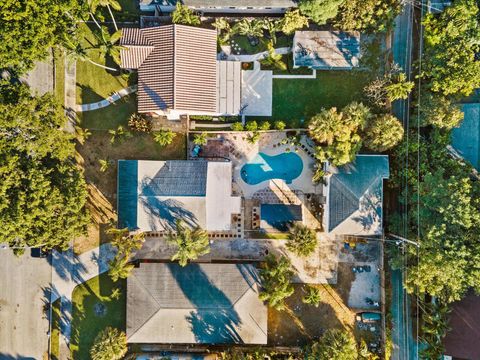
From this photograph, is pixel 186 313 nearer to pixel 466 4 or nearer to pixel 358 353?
pixel 358 353

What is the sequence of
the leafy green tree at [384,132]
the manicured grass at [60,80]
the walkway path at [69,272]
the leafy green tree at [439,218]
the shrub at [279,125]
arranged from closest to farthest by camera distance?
the leafy green tree at [439,218]
the leafy green tree at [384,132]
the shrub at [279,125]
the walkway path at [69,272]
the manicured grass at [60,80]

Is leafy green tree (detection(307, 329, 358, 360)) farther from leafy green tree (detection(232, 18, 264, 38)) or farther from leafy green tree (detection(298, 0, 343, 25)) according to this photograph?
leafy green tree (detection(232, 18, 264, 38))

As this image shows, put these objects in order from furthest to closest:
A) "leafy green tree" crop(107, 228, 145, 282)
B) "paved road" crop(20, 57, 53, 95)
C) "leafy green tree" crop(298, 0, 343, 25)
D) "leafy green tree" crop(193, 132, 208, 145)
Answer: "paved road" crop(20, 57, 53, 95)
"leafy green tree" crop(193, 132, 208, 145)
"leafy green tree" crop(107, 228, 145, 282)
"leafy green tree" crop(298, 0, 343, 25)

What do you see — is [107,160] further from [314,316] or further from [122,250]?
[314,316]

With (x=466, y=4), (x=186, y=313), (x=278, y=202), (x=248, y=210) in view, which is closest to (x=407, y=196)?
(x=278, y=202)

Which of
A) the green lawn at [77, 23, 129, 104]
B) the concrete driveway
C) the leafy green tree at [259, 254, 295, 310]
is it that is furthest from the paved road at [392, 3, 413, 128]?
the concrete driveway

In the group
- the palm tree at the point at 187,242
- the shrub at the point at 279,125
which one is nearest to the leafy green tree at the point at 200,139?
the shrub at the point at 279,125

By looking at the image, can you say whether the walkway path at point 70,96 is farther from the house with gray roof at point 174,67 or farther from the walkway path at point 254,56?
the walkway path at point 254,56
